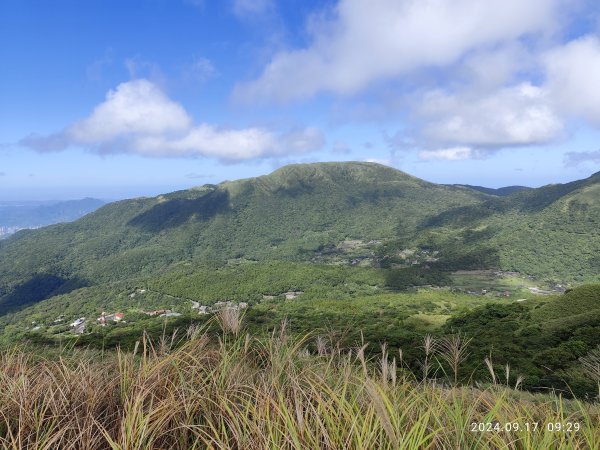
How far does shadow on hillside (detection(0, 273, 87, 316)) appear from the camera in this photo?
4589 inches

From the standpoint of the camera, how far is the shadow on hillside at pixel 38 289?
117 meters

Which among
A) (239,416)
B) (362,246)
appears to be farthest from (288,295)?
(239,416)

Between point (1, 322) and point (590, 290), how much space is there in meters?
113

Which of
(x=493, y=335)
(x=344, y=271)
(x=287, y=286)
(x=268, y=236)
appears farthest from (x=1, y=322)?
(x=268, y=236)

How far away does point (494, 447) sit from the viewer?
2.00 metres

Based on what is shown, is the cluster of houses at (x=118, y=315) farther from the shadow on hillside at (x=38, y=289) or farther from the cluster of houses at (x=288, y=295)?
the shadow on hillside at (x=38, y=289)

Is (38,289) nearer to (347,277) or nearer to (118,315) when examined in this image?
(118,315)

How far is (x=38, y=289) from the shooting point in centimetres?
12744

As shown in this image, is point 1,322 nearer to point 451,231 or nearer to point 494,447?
point 494,447

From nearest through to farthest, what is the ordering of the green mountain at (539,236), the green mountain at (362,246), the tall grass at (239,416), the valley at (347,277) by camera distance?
the tall grass at (239,416)
the valley at (347,277)
the green mountain at (539,236)
the green mountain at (362,246)

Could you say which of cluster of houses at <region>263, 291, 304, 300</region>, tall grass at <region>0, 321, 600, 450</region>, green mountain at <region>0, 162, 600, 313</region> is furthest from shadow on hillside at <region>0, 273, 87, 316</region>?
tall grass at <region>0, 321, 600, 450</region>

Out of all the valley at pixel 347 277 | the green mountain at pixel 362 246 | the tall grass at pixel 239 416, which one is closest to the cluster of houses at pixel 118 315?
the valley at pixel 347 277

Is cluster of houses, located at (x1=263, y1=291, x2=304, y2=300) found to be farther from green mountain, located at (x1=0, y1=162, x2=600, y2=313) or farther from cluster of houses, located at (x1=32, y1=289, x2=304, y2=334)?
green mountain, located at (x1=0, y1=162, x2=600, y2=313)

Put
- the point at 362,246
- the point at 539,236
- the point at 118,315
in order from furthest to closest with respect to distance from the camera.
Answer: the point at 362,246, the point at 539,236, the point at 118,315
